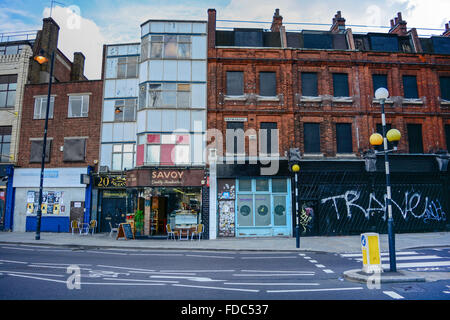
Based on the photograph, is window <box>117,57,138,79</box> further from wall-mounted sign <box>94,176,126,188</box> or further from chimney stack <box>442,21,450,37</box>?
chimney stack <box>442,21,450,37</box>

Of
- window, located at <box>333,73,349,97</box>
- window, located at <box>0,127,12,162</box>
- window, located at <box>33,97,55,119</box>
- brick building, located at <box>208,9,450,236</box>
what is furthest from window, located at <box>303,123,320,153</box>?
window, located at <box>0,127,12,162</box>

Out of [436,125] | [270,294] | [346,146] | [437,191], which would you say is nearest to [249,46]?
[346,146]

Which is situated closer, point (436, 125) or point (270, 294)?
point (270, 294)

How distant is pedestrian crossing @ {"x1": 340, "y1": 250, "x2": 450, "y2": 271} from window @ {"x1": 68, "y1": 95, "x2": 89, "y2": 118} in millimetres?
19678

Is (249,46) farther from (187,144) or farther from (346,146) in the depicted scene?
(346,146)

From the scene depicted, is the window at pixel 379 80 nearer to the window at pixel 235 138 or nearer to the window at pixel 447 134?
the window at pixel 447 134

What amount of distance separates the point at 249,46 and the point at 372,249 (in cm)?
1623

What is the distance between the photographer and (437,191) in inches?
754

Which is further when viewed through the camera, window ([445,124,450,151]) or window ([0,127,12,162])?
window ([0,127,12,162])

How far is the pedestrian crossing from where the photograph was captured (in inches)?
372

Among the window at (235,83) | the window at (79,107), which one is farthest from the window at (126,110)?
the window at (235,83)

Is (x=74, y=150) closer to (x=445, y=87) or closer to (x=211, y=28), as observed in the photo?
(x=211, y=28)

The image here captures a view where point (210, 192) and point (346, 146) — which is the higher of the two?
point (346, 146)

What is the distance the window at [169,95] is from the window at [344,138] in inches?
393
